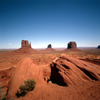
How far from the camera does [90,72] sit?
6.31 m

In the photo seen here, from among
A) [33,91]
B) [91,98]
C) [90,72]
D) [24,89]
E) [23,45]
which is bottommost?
[33,91]

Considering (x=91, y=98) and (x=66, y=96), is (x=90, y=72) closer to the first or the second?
(x=91, y=98)

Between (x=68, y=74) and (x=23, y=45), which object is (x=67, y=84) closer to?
(x=68, y=74)

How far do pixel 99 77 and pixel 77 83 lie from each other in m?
2.48

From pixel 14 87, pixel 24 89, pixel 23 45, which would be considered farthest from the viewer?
pixel 23 45

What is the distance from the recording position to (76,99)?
3697 mm

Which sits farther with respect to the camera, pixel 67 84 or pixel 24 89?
pixel 67 84

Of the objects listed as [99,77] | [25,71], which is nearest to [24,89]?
[25,71]

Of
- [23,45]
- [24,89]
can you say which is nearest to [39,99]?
[24,89]

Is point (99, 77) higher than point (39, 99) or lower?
higher

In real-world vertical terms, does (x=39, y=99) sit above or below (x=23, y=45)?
below

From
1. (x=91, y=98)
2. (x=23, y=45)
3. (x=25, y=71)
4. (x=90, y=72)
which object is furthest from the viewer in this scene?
(x=23, y=45)

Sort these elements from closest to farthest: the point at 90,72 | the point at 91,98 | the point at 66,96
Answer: the point at 91,98, the point at 66,96, the point at 90,72

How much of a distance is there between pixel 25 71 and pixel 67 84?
16.5ft
